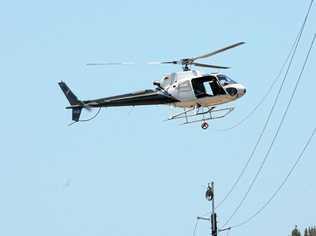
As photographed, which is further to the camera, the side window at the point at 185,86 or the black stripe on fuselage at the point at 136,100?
the side window at the point at 185,86

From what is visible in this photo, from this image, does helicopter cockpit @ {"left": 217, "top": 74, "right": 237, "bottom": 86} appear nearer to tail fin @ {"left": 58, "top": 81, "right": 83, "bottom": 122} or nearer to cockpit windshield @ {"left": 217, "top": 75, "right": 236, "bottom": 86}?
cockpit windshield @ {"left": 217, "top": 75, "right": 236, "bottom": 86}

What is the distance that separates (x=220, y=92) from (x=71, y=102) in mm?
8751

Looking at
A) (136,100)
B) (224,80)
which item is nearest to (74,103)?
(136,100)

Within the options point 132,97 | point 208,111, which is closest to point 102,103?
point 132,97

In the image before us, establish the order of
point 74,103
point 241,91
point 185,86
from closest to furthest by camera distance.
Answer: point 241,91 → point 185,86 → point 74,103

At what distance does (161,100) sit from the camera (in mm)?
72938

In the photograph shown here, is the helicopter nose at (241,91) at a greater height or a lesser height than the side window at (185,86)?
lesser

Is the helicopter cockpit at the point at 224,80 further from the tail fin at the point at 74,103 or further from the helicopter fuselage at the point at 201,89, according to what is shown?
the tail fin at the point at 74,103

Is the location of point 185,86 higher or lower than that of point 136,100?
higher

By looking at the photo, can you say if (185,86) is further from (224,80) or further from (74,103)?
(74,103)

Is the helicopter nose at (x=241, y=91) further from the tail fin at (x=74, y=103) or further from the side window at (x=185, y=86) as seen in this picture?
the tail fin at (x=74, y=103)

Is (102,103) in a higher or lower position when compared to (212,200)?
higher

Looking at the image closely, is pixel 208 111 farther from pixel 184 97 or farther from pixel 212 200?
pixel 212 200

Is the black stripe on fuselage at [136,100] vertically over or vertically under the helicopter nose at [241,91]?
under
